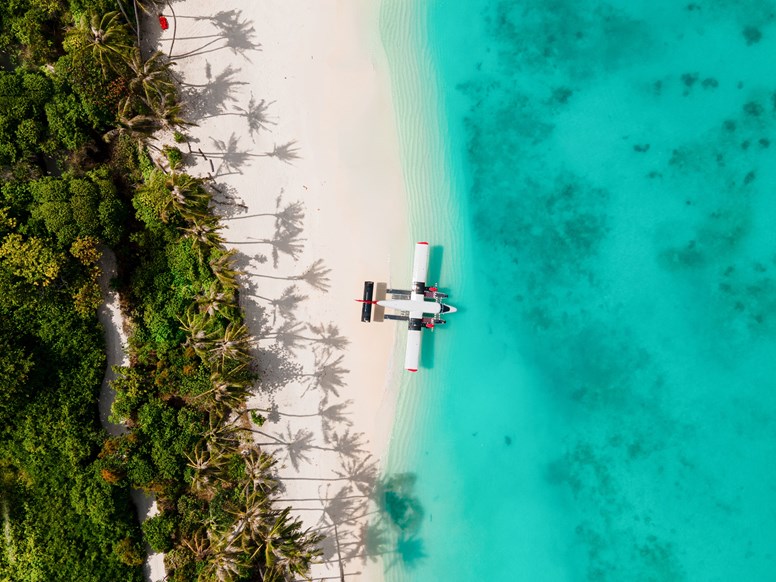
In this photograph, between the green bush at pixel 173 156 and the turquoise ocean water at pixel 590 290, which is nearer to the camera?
the turquoise ocean water at pixel 590 290

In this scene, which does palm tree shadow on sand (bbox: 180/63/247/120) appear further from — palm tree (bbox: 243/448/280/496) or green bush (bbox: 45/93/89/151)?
palm tree (bbox: 243/448/280/496)

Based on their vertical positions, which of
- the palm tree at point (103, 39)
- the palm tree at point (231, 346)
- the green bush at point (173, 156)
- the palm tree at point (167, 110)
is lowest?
the palm tree at point (231, 346)

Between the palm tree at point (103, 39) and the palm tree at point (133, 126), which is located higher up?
the palm tree at point (103, 39)

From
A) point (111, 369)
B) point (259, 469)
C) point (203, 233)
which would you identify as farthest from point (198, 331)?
point (259, 469)

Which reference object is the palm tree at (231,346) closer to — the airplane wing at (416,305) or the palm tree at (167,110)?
the airplane wing at (416,305)

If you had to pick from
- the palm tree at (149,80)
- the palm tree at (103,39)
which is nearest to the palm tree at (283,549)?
the palm tree at (149,80)

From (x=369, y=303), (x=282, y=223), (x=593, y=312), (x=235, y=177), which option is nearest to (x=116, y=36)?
(x=235, y=177)

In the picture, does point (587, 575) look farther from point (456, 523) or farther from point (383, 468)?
point (383, 468)
